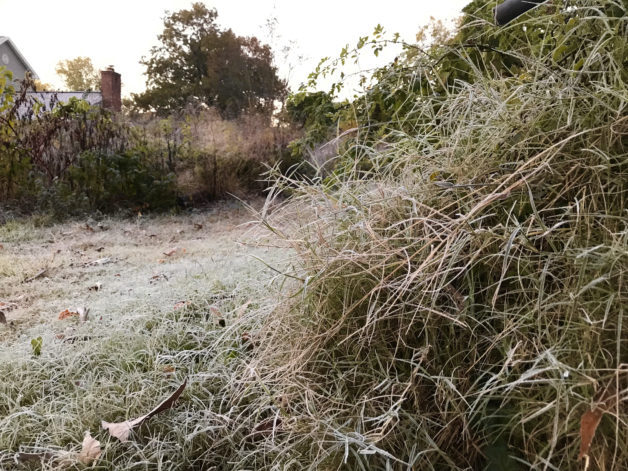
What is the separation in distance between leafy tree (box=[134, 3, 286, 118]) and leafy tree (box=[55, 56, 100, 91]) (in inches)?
356

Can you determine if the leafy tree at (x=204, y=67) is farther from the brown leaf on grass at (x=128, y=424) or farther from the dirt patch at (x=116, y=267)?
the brown leaf on grass at (x=128, y=424)

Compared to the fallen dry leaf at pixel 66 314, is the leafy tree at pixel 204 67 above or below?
above

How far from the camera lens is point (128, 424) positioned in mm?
1054

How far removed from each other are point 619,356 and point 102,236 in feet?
14.1

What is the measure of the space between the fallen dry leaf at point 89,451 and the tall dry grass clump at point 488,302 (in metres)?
0.43

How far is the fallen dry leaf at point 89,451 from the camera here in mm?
986

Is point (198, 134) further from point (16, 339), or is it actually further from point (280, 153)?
point (16, 339)

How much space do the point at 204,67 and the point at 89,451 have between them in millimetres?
25514

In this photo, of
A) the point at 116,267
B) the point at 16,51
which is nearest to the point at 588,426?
the point at 116,267

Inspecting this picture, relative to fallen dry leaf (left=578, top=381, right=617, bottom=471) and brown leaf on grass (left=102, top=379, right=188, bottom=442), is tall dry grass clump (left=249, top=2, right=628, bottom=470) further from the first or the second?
brown leaf on grass (left=102, top=379, right=188, bottom=442)

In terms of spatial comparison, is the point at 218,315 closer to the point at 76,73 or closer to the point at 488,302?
the point at 488,302

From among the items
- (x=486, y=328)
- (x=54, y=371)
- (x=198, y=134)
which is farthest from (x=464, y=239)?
(x=198, y=134)

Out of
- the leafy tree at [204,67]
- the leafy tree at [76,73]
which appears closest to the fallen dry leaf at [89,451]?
the leafy tree at [204,67]

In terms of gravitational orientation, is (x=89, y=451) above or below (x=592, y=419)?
below
